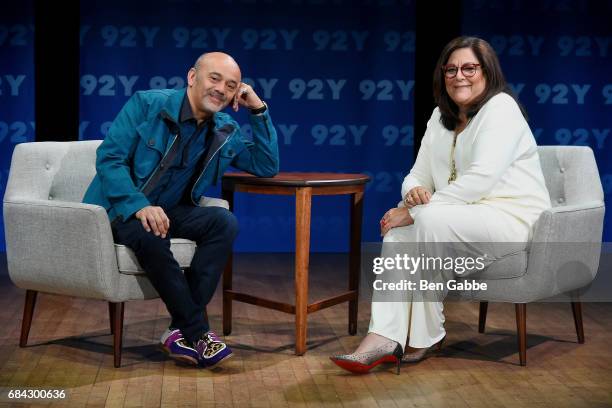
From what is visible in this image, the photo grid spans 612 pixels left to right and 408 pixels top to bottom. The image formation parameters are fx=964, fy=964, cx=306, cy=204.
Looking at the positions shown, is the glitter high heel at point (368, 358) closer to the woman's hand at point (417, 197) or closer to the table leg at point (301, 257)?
the table leg at point (301, 257)

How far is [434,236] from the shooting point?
366 cm

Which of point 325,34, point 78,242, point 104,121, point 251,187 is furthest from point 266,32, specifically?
point 78,242

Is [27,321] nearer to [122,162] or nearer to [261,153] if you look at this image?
[122,162]

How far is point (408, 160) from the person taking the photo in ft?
23.0

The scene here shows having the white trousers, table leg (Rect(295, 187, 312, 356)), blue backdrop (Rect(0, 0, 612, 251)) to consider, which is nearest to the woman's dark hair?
the white trousers

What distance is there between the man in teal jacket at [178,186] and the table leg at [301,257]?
0.27m

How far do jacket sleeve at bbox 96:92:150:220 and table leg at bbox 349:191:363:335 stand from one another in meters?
0.97

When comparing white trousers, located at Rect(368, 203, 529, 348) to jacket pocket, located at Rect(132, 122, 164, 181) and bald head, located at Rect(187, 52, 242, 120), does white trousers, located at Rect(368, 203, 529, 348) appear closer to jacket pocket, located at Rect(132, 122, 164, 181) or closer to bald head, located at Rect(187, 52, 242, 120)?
bald head, located at Rect(187, 52, 242, 120)

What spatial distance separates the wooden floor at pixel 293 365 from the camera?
336 cm

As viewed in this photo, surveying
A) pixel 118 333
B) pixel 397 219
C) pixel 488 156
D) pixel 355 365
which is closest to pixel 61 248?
pixel 118 333

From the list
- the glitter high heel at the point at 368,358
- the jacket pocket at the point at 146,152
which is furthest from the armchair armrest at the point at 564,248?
the jacket pocket at the point at 146,152

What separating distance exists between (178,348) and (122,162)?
753mm

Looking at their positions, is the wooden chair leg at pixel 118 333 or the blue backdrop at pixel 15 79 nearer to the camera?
the wooden chair leg at pixel 118 333

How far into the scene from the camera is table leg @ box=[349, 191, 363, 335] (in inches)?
166
